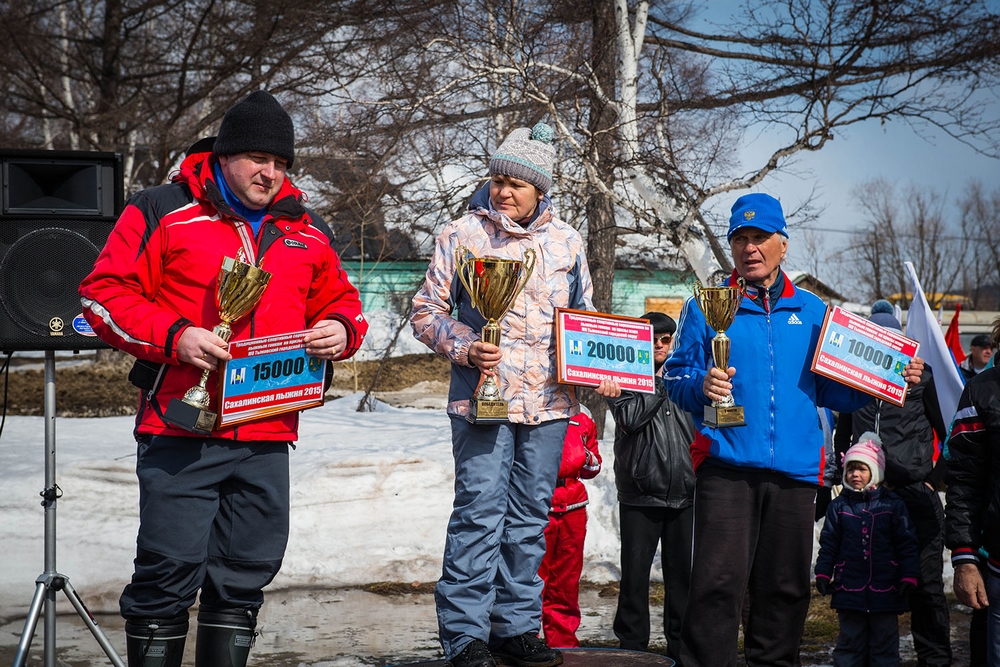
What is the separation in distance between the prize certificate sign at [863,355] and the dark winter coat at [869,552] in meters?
1.69

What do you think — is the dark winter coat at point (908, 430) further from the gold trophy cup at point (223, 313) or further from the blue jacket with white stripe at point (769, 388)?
the gold trophy cup at point (223, 313)

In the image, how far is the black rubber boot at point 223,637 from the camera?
3.26m

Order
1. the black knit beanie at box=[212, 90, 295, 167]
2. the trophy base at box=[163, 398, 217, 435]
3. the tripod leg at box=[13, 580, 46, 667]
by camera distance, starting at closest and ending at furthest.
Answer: the trophy base at box=[163, 398, 217, 435] → the black knit beanie at box=[212, 90, 295, 167] → the tripod leg at box=[13, 580, 46, 667]

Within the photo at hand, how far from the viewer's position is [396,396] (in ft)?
52.2

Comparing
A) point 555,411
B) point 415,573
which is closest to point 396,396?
point 415,573

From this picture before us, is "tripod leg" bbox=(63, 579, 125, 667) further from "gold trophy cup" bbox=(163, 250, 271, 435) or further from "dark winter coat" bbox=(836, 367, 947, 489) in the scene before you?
"dark winter coat" bbox=(836, 367, 947, 489)

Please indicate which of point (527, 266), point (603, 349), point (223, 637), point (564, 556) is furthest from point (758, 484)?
point (223, 637)

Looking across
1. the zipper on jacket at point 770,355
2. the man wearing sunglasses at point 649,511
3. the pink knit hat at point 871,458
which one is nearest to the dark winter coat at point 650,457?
the man wearing sunglasses at point 649,511

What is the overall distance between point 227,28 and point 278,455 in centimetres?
1152

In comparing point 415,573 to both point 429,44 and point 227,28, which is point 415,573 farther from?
point 227,28

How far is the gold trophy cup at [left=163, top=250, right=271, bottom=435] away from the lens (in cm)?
303

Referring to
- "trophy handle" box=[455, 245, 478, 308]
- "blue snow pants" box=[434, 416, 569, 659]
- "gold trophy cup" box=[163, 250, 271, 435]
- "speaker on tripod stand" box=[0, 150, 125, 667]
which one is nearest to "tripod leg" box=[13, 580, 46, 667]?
"speaker on tripod stand" box=[0, 150, 125, 667]

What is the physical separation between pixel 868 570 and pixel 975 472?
1.77 metres

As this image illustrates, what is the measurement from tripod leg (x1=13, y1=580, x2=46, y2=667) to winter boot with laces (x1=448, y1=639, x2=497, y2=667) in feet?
6.12
